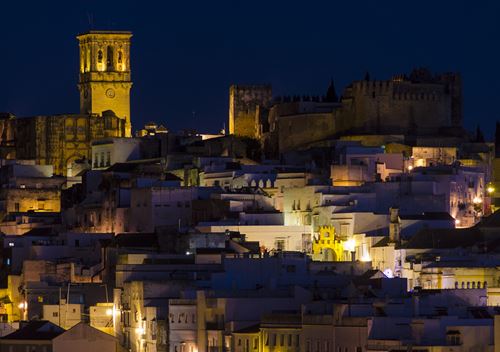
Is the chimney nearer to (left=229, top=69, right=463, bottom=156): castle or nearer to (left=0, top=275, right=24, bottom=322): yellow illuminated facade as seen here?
(left=0, top=275, right=24, bottom=322): yellow illuminated facade

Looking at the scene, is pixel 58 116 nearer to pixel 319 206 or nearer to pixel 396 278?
pixel 319 206

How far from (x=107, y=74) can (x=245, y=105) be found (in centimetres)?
729

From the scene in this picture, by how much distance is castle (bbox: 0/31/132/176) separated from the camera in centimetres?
13200

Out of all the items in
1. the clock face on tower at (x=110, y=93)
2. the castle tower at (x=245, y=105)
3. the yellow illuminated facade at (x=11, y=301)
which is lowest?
the yellow illuminated facade at (x=11, y=301)

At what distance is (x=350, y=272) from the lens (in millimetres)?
97188

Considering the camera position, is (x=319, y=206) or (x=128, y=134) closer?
(x=319, y=206)

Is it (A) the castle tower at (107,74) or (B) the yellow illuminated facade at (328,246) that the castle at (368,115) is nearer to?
→ (A) the castle tower at (107,74)

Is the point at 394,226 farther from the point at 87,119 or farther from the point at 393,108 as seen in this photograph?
the point at 87,119

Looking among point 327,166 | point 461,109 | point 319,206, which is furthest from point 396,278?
point 461,109

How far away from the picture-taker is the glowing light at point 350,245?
105 m

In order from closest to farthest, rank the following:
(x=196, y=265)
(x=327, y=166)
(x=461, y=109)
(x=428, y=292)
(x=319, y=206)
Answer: (x=428, y=292) → (x=196, y=265) → (x=319, y=206) → (x=327, y=166) → (x=461, y=109)

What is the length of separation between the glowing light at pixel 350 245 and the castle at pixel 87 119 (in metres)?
27.5

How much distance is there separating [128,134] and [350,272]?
3930 centimetres

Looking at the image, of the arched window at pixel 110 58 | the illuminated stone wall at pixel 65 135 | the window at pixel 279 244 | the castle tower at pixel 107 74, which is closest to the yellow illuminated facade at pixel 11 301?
the window at pixel 279 244
